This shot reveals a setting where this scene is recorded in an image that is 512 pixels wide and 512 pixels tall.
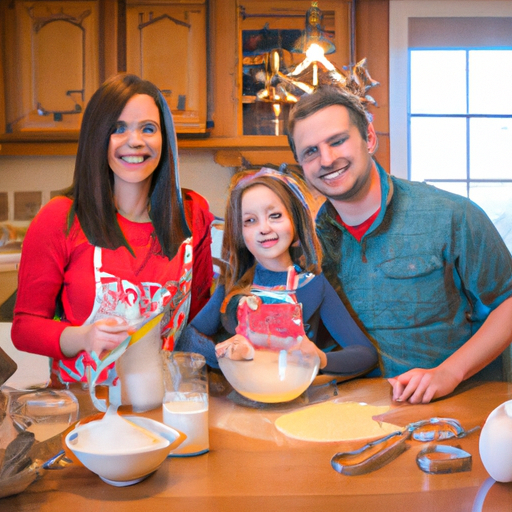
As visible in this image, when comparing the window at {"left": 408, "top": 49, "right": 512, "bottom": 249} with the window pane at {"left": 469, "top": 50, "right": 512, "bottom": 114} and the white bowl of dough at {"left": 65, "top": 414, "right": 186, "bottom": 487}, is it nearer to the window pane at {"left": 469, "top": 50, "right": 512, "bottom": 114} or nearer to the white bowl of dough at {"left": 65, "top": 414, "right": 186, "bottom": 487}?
the window pane at {"left": 469, "top": 50, "right": 512, "bottom": 114}

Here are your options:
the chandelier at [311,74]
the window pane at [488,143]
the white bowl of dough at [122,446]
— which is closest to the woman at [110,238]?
the chandelier at [311,74]

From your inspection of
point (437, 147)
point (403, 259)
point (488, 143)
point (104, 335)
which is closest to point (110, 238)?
point (104, 335)

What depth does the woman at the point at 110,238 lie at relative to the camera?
3.63ft

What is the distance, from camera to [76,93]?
1.31 metres

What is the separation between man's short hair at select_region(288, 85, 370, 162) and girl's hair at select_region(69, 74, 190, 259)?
0.24 meters

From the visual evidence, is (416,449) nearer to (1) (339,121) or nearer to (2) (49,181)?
(1) (339,121)

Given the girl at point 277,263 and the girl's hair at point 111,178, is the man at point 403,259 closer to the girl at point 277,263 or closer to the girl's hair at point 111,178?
the girl at point 277,263

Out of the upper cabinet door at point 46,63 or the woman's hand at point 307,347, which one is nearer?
the woman's hand at point 307,347

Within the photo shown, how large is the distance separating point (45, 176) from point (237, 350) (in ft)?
2.16

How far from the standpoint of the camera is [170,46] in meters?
1.29

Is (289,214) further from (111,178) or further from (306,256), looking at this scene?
(111,178)

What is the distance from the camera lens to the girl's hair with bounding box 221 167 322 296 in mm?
1086

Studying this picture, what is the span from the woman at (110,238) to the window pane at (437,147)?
1.54 ft

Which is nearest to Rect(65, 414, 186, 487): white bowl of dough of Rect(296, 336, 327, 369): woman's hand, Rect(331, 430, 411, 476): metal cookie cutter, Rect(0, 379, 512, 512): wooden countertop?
Answer: Rect(0, 379, 512, 512): wooden countertop
